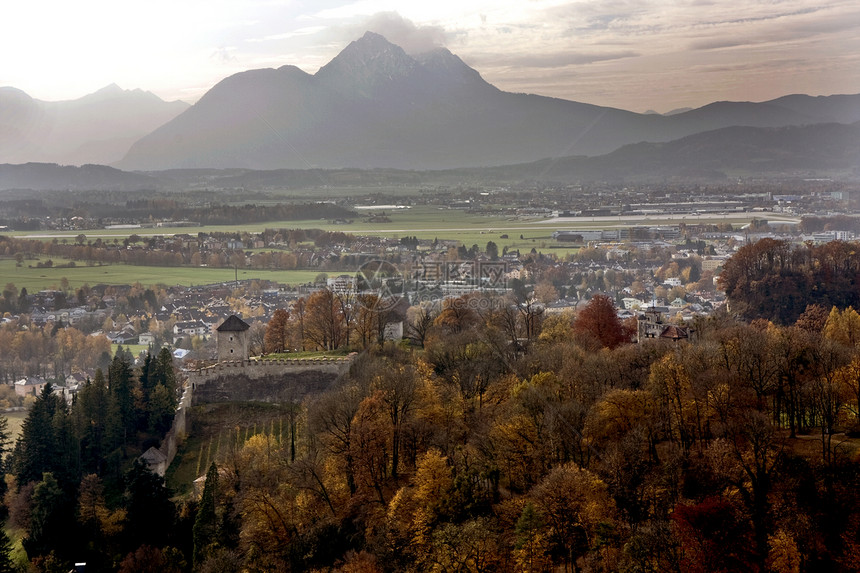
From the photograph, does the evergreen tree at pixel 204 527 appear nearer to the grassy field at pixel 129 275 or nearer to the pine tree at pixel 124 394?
the pine tree at pixel 124 394

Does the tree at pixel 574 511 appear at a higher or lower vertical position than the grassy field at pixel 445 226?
higher

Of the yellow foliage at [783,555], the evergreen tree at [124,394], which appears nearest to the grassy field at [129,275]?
the evergreen tree at [124,394]

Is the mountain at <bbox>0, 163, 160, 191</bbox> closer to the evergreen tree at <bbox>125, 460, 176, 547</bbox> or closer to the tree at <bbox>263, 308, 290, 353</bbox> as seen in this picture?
the tree at <bbox>263, 308, 290, 353</bbox>

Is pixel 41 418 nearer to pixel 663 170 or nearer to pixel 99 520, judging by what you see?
pixel 99 520

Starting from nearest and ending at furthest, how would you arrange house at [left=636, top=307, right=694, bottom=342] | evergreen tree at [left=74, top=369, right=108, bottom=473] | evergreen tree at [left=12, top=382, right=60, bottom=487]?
evergreen tree at [left=12, top=382, right=60, bottom=487] → evergreen tree at [left=74, top=369, right=108, bottom=473] → house at [left=636, top=307, right=694, bottom=342]

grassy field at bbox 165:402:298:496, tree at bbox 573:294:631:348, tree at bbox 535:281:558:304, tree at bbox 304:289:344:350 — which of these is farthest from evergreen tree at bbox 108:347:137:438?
tree at bbox 535:281:558:304

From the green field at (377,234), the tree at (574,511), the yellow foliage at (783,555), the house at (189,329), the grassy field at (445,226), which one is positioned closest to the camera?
the yellow foliage at (783,555)
